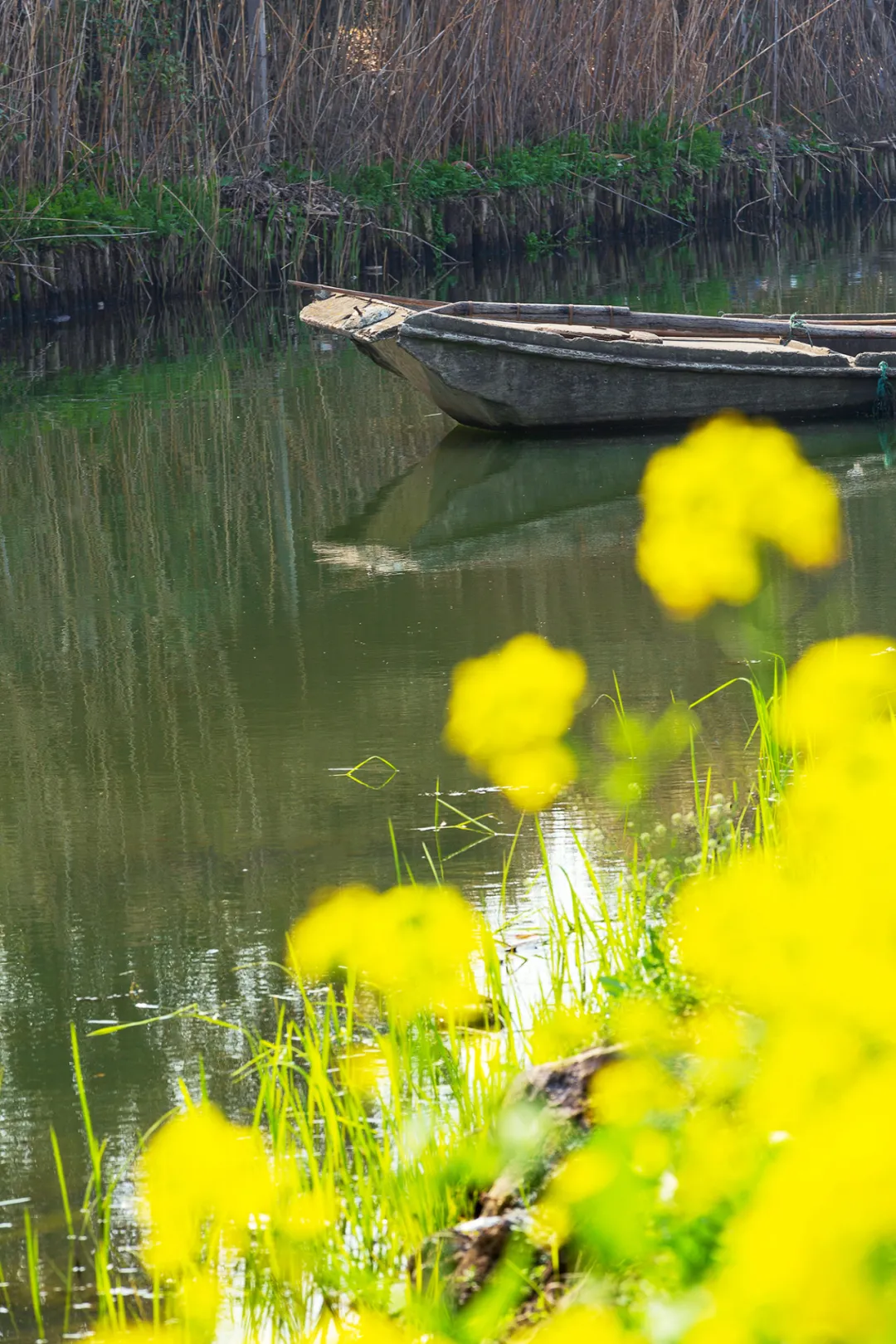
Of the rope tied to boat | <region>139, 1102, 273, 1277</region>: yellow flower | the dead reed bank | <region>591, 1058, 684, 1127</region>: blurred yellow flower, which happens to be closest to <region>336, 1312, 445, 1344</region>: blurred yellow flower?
<region>139, 1102, 273, 1277</region>: yellow flower

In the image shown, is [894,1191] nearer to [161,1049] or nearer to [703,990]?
[703,990]

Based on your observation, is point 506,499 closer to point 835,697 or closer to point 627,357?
point 627,357

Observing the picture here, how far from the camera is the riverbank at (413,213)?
1541 centimetres

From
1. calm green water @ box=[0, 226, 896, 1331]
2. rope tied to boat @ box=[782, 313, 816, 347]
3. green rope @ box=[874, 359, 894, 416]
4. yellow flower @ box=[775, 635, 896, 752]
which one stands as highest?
rope tied to boat @ box=[782, 313, 816, 347]

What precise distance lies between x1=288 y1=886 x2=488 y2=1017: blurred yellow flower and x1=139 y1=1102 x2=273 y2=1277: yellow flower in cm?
34

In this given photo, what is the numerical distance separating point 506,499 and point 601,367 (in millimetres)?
1077

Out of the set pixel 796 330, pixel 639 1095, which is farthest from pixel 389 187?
pixel 639 1095

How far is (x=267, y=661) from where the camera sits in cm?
618

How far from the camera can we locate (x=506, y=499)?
8.72 metres

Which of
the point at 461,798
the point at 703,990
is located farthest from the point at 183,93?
the point at 703,990

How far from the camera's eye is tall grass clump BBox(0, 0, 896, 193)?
15.2 metres

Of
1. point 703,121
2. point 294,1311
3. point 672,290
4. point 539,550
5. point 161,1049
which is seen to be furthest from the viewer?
point 703,121

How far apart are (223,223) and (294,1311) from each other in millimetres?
14571

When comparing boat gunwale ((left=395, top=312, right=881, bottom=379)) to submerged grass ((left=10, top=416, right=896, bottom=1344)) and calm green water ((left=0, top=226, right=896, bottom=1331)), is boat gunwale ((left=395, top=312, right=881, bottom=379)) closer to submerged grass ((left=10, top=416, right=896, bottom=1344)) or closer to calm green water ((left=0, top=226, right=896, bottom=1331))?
calm green water ((left=0, top=226, right=896, bottom=1331))
